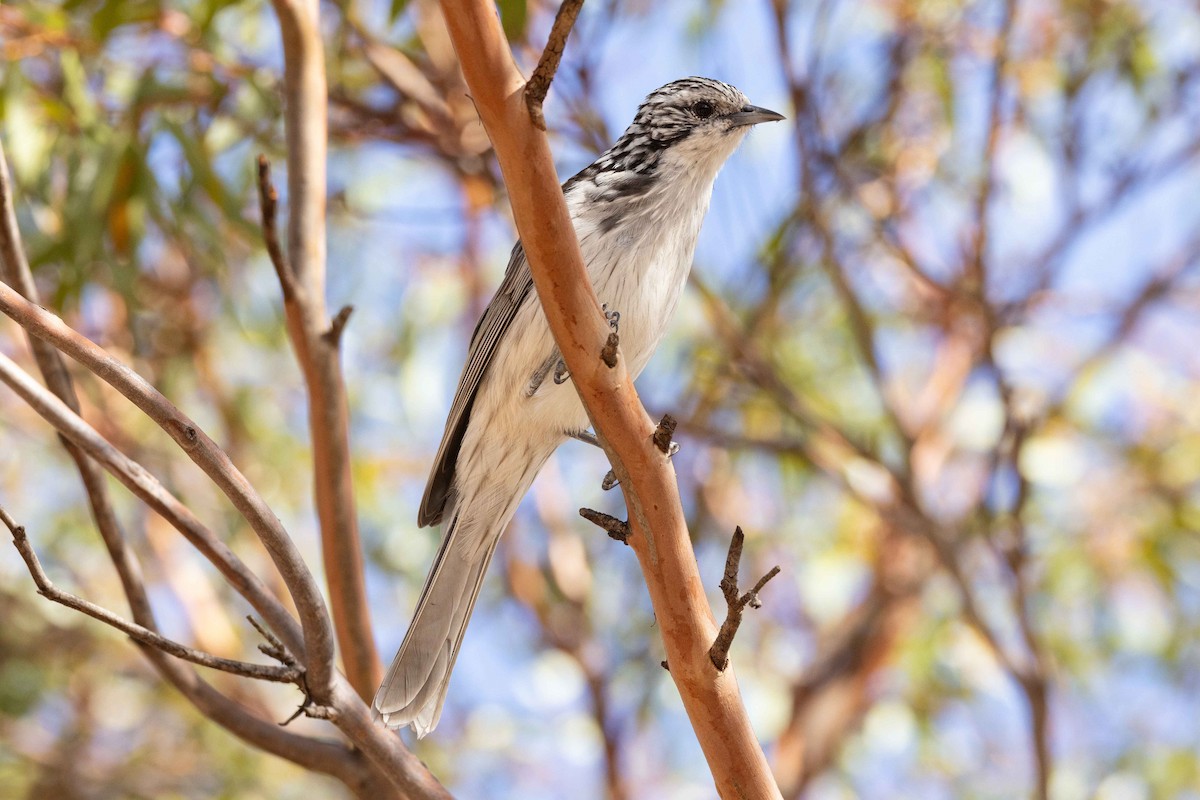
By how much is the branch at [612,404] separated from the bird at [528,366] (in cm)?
76

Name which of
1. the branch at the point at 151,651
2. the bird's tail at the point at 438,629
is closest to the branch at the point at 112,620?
the branch at the point at 151,651

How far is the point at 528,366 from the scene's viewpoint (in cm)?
300

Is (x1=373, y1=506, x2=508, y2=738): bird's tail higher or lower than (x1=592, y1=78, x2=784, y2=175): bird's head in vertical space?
lower

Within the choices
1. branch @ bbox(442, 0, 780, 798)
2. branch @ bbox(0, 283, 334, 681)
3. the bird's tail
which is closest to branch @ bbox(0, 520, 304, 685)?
branch @ bbox(0, 283, 334, 681)

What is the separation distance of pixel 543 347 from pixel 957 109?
3693mm

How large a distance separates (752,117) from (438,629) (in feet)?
5.53

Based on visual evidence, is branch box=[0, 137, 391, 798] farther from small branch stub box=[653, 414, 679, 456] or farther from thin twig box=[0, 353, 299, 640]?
small branch stub box=[653, 414, 679, 456]

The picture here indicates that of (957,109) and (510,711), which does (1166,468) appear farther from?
(510,711)

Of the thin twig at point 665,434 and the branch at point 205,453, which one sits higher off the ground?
the thin twig at point 665,434

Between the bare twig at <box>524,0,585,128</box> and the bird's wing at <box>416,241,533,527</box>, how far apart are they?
1.21m

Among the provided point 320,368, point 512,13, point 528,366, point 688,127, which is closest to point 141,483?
point 320,368

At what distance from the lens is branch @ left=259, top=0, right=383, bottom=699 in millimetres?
2873

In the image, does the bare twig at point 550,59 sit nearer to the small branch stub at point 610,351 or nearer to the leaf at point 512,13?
the small branch stub at point 610,351

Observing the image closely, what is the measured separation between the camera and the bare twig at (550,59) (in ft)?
5.60
